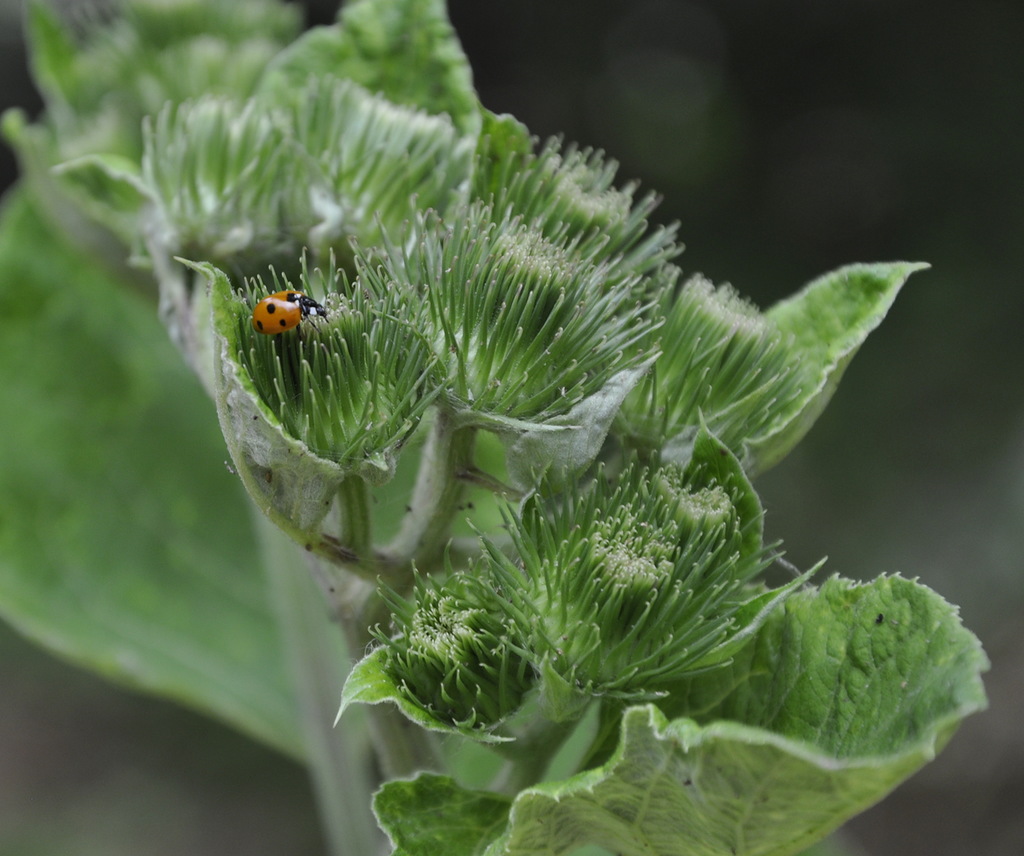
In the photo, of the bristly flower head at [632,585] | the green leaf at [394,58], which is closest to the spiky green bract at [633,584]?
the bristly flower head at [632,585]

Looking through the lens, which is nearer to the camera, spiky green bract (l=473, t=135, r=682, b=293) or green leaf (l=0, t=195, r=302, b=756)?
spiky green bract (l=473, t=135, r=682, b=293)

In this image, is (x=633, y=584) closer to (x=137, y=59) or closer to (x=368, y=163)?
(x=368, y=163)

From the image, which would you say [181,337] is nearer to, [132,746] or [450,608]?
[450,608]

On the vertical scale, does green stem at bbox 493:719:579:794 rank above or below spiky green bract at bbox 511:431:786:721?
below

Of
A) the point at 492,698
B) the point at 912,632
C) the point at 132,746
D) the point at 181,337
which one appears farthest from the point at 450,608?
the point at 132,746

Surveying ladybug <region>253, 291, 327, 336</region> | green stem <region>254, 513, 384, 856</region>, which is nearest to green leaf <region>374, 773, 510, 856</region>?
ladybug <region>253, 291, 327, 336</region>

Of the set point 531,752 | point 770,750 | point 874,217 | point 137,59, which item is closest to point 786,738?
point 770,750

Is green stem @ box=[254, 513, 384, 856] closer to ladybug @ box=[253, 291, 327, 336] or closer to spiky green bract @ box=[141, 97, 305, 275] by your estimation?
spiky green bract @ box=[141, 97, 305, 275]
